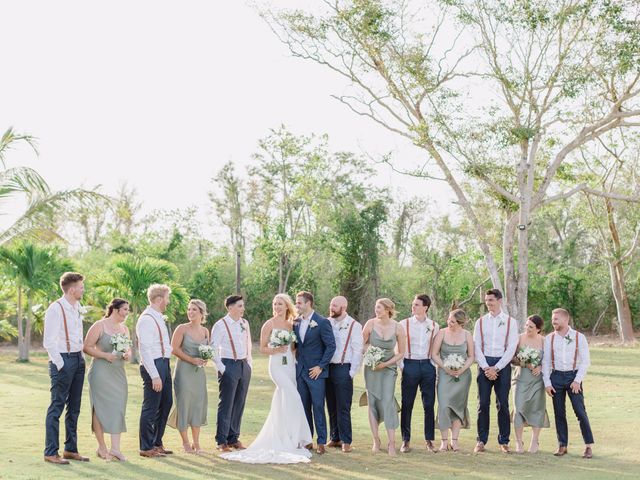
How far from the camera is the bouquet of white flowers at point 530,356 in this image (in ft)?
36.5

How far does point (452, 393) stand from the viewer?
440 inches

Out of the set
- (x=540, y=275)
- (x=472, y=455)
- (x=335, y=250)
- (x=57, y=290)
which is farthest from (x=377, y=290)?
(x=472, y=455)

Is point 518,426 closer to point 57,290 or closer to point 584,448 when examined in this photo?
point 584,448

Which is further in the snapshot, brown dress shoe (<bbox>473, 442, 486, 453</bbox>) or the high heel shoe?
brown dress shoe (<bbox>473, 442, 486, 453</bbox>)

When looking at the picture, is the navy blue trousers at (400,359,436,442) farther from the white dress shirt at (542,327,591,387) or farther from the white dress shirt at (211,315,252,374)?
the white dress shirt at (211,315,252,374)

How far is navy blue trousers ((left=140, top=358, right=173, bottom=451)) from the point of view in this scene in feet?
33.8

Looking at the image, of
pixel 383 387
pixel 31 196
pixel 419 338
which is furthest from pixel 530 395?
pixel 31 196

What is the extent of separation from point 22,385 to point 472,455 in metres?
12.8

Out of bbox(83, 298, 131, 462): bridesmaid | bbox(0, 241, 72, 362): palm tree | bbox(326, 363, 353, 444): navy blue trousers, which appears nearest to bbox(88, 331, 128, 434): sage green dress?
bbox(83, 298, 131, 462): bridesmaid

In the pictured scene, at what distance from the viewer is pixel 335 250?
126ft

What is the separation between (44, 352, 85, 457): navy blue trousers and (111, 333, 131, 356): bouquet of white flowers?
38 centimetres

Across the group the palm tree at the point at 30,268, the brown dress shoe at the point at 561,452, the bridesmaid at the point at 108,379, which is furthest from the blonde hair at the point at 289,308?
the palm tree at the point at 30,268

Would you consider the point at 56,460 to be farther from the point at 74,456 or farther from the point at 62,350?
the point at 62,350

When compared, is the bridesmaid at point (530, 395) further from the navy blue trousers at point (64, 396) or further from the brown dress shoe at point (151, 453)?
the navy blue trousers at point (64, 396)
